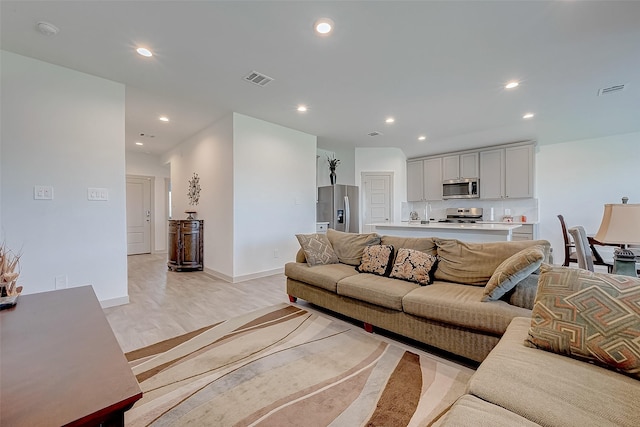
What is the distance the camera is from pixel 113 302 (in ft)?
10.4

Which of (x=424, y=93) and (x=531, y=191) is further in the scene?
(x=531, y=191)

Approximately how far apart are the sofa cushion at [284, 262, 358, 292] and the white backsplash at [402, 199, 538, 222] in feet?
13.7

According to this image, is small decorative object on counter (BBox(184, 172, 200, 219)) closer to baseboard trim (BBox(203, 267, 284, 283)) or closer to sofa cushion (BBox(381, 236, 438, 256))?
baseboard trim (BBox(203, 267, 284, 283))

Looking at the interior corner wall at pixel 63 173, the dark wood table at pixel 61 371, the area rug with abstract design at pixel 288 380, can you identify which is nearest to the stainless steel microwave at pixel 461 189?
the area rug with abstract design at pixel 288 380

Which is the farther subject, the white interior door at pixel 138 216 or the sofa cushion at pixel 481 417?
→ the white interior door at pixel 138 216

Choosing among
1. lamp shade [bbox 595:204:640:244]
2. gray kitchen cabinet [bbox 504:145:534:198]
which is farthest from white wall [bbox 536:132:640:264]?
lamp shade [bbox 595:204:640:244]

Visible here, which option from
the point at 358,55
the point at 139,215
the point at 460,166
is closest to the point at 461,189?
the point at 460,166

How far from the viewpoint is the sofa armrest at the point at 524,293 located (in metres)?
1.81

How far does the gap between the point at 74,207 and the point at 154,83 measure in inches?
65.6

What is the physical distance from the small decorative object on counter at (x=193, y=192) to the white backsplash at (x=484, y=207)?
4710 mm

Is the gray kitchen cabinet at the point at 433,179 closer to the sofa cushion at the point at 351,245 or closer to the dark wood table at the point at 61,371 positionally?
the sofa cushion at the point at 351,245

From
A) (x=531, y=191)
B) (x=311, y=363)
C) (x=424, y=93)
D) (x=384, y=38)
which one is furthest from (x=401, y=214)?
(x=311, y=363)

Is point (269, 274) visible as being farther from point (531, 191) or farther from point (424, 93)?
point (531, 191)

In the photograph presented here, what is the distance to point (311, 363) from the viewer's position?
196cm
